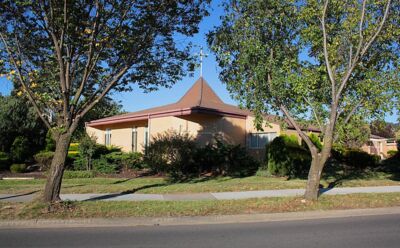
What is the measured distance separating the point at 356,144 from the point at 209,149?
1709 centimetres

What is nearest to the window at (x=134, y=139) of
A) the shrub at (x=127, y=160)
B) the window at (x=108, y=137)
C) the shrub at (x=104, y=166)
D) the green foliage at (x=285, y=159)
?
the window at (x=108, y=137)

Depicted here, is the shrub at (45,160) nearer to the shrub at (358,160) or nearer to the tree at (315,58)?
the tree at (315,58)

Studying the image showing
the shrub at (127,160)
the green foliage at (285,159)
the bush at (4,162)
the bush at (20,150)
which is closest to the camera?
the green foliage at (285,159)

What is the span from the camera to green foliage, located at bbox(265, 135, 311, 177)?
17891 millimetres

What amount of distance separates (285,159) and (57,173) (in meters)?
11.0

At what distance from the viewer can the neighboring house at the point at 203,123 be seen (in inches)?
807

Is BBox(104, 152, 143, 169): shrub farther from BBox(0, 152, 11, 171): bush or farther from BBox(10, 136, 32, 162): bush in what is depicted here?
BBox(10, 136, 32, 162): bush

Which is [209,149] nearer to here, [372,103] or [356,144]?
[372,103]

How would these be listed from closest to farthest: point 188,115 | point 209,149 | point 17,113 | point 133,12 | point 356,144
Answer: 1. point 133,12
2. point 209,149
3. point 188,115
4. point 17,113
5. point 356,144

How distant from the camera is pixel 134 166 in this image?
65.8ft

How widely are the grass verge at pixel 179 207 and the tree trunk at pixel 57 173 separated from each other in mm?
300

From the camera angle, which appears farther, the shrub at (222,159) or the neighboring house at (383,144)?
the neighboring house at (383,144)

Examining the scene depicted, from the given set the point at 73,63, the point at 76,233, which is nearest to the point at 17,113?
the point at 73,63

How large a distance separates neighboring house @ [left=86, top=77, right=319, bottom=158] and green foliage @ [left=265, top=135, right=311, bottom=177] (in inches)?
38.1
